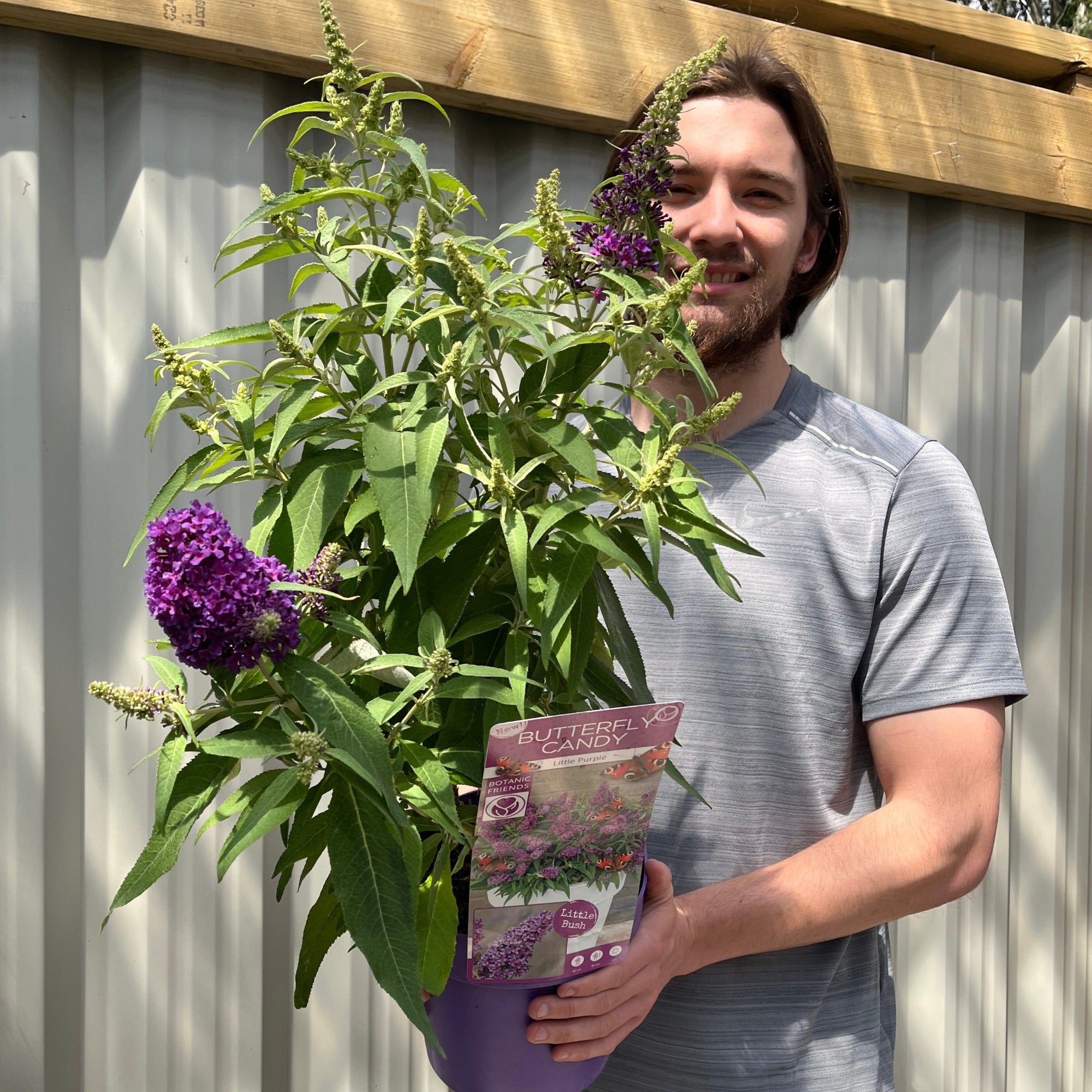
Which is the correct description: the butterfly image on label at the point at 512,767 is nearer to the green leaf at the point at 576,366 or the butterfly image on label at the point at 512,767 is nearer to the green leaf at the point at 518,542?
the green leaf at the point at 518,542

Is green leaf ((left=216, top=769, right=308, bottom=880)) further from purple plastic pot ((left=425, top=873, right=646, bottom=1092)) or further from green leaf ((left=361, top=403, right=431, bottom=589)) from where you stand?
purple plastic pot ((left=425, top=873, right=646, bottom=1092))

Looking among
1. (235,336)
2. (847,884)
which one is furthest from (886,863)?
(235,336)

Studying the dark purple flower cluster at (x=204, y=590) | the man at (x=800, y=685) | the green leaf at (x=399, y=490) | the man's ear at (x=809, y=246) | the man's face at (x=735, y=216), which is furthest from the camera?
the man's ear at (x=809, y=246)

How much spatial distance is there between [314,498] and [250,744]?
176 mm

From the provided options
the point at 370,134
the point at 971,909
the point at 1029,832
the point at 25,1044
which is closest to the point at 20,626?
the point at 25,1044

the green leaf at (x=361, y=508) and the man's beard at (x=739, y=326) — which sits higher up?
the man's beard at (x=739, y=326)

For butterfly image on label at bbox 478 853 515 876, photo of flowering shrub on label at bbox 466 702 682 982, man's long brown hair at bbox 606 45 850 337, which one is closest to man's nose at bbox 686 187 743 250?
man's long brown hair at bbox 606 45 850 337

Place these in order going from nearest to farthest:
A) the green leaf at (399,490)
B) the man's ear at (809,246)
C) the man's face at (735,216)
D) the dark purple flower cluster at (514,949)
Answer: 1. the green leaf at (399,490)
2. the dark purple flower cluster at (514,949)
3. the man's face at (735,216)
4. the man's ear at (809,246)

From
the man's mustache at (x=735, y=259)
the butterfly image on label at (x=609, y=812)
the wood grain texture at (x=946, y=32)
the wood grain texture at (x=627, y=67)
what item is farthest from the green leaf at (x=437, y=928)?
the wood grain texture at (x=946, y=32)

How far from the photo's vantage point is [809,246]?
1539 millimetres

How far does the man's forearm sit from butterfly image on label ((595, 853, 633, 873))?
0.92 feet

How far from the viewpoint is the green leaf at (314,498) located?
2.36 ft

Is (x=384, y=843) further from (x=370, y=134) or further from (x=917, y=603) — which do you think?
(x=917, y=603)

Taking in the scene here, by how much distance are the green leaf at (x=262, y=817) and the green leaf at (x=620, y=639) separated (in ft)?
0.87
